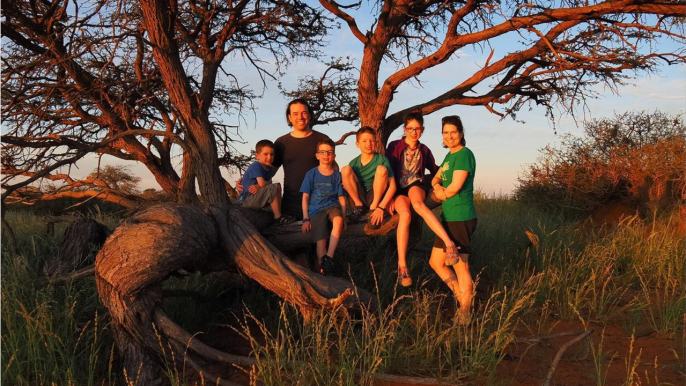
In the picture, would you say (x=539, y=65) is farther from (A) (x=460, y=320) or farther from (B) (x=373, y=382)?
(B) (x=373, y=382)

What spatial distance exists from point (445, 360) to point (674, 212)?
32.1ft

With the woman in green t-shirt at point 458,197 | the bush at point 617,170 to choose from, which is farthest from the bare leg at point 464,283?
the bush at point 617,170

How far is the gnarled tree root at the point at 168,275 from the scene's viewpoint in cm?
442

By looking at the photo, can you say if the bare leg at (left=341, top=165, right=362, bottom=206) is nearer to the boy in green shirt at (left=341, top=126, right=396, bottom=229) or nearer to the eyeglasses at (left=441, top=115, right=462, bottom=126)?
the boy in green shirt at (left=341, top=126, right=396, bottom=229)

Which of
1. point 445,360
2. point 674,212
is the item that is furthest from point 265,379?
point 674,212

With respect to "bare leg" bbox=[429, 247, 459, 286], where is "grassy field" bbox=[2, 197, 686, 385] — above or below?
below

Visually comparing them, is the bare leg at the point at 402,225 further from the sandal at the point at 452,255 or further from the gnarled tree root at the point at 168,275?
the gnarled tree root at the point at 168,275

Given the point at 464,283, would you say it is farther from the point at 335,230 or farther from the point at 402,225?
the point at 335,230

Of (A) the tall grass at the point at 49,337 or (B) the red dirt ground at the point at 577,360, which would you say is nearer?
(A) the tall grass at the point at 49,337

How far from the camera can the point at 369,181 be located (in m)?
5.63

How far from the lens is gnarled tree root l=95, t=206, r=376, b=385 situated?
4422 mm

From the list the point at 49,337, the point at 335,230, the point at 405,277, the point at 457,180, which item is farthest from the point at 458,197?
the point at 49,337

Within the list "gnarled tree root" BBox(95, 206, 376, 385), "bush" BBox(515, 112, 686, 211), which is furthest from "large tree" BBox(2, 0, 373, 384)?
"bush" BBox(515, 112, 686, 211)

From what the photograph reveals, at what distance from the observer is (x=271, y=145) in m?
5.91
